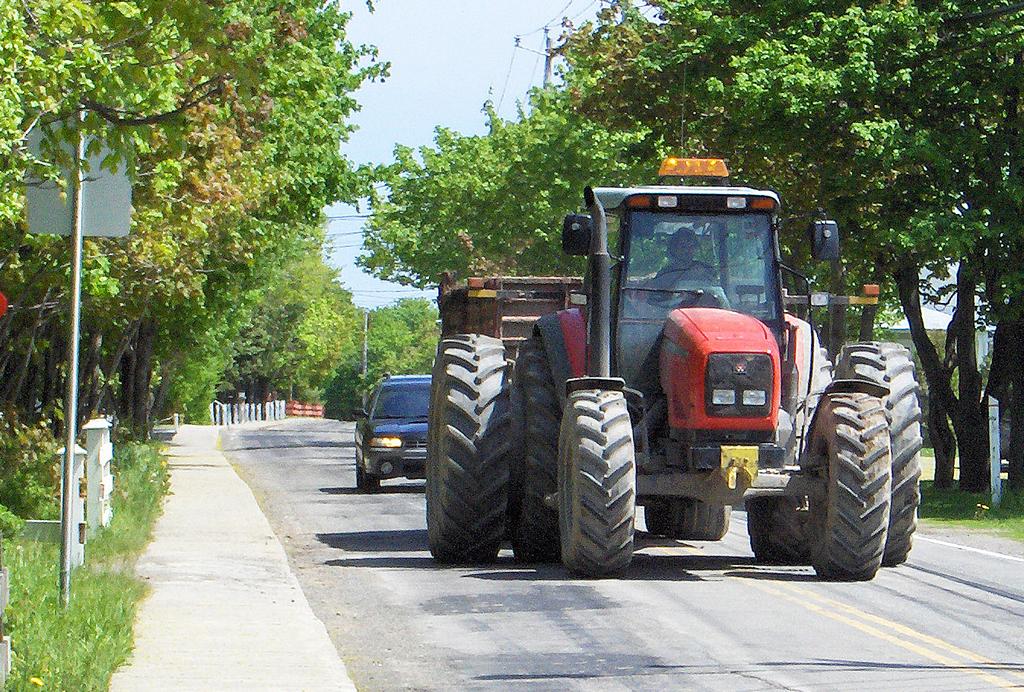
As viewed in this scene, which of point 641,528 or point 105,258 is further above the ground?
point 105,258

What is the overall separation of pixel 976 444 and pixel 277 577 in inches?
717

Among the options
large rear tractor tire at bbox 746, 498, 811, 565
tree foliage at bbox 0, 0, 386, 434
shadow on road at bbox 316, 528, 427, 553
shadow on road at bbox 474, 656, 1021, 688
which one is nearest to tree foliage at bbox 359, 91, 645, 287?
tree foliage at bbox 0, 0, 386, 434

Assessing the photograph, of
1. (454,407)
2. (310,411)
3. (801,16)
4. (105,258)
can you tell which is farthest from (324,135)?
(310,411)

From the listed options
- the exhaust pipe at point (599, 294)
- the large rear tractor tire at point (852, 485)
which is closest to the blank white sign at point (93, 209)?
the exhaust pipe at point (599, 294)

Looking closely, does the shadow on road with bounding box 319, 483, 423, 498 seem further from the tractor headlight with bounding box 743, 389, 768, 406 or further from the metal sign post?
the metal sign post

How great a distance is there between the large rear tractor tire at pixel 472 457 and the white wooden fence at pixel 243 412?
241 feet

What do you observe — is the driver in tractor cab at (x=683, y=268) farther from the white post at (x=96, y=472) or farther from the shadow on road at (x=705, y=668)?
the white post at (x=96, y=472)

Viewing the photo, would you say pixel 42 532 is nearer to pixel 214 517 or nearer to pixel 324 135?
pixel 214 517

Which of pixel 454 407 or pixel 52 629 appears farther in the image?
pixel 454 407

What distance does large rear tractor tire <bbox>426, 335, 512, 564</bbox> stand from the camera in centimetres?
1564

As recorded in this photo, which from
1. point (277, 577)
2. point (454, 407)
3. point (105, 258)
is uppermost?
point (105, 258)

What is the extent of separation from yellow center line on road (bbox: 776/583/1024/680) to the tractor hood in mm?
1391

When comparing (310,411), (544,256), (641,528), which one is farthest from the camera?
(310,411)

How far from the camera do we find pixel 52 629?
10500 mm
